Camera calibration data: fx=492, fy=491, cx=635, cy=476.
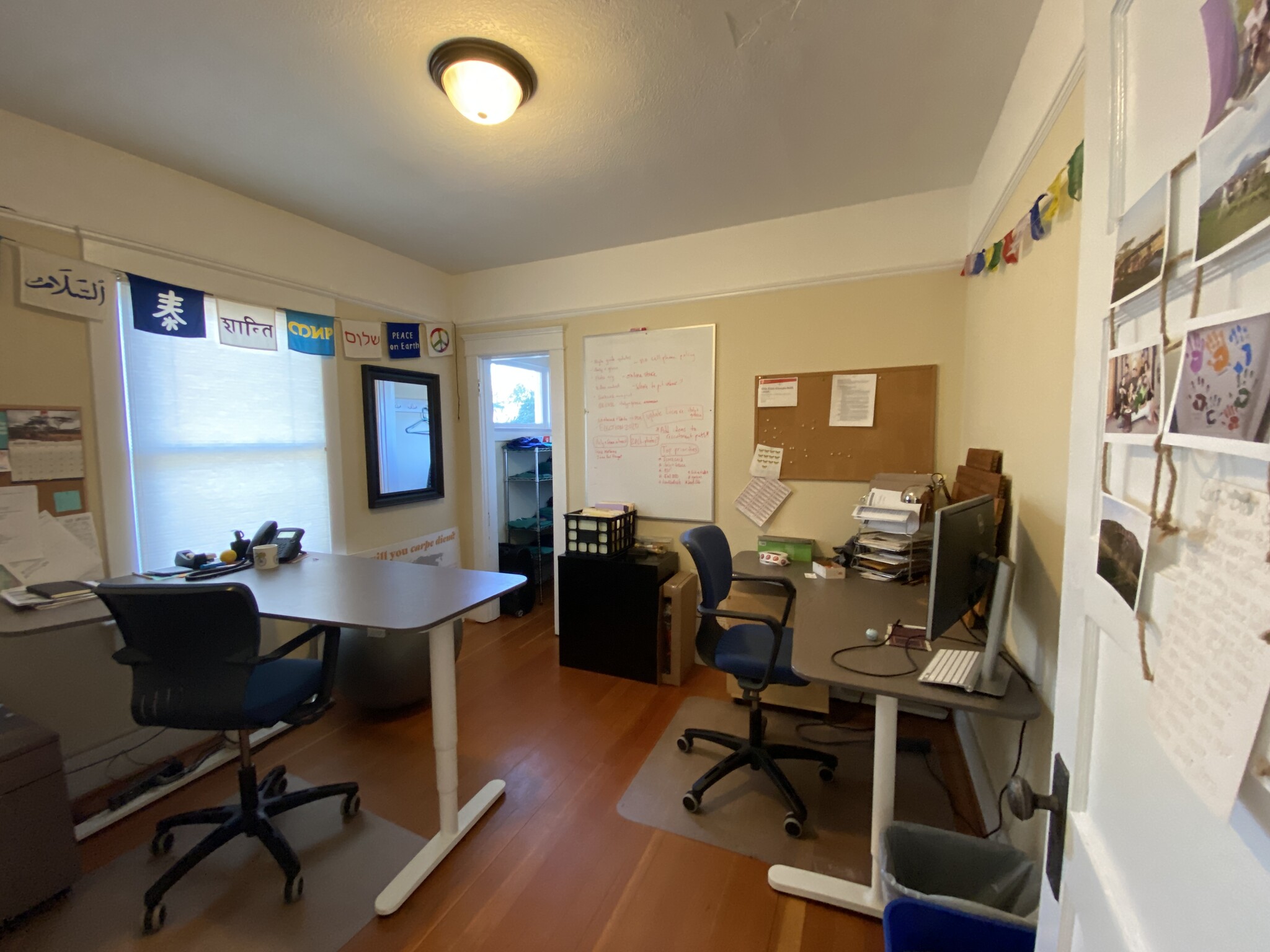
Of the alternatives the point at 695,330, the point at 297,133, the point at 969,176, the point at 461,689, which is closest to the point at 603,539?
the point at 461,689

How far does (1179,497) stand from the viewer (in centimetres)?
43

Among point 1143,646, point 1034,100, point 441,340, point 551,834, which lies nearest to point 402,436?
point 441,340

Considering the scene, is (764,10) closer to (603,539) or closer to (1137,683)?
(1137,683)

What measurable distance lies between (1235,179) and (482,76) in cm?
185

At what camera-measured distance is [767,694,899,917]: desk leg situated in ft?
4.80

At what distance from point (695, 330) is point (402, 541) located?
7.88ft

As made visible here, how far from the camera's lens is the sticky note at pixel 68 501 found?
1929mm

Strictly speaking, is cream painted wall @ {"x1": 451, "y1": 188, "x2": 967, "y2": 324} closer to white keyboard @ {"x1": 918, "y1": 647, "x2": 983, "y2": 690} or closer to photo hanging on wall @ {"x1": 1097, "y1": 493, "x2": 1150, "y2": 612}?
white keyboard @ {"x1": 918, "y1": 647, "x2": 983, "y2": 690}

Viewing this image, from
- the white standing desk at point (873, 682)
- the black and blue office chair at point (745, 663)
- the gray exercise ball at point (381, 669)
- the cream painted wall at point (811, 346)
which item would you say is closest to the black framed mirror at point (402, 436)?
the gray exercise ball at point (381, 669)

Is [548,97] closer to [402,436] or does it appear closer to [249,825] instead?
[402,436]

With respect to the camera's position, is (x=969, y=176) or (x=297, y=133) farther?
(x=969, y=176)

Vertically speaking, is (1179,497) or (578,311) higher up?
(578,311)

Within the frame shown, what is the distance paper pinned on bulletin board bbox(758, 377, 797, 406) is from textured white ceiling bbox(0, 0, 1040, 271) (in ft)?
3.01

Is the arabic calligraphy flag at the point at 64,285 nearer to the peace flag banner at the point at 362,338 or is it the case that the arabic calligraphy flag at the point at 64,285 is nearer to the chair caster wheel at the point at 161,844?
the peace flag banner at the point at 362,338
